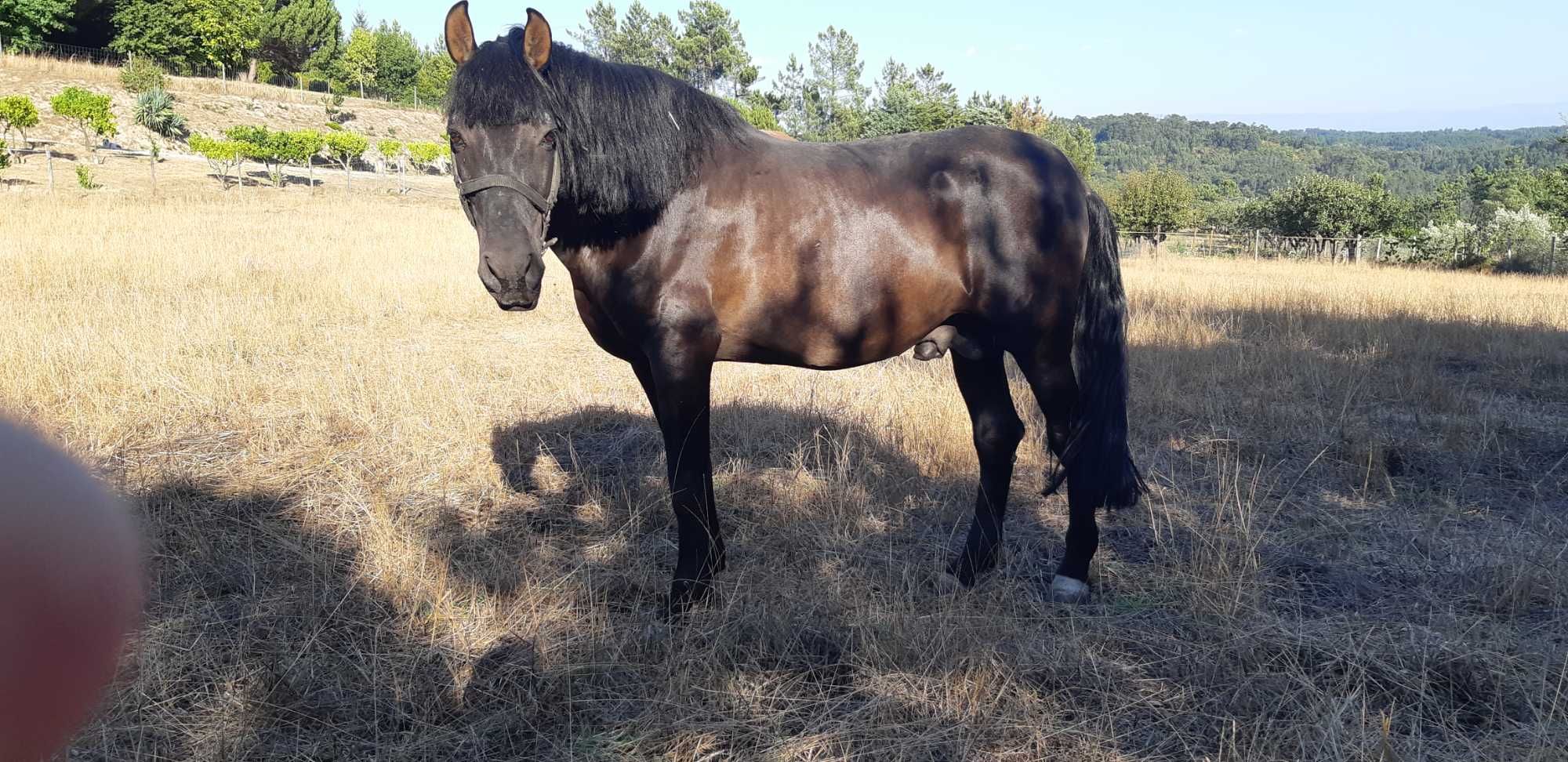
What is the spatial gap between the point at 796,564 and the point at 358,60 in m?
82.3

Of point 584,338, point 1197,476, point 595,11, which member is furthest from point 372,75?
point 1197,476

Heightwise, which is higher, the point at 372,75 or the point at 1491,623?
the point at 372,75

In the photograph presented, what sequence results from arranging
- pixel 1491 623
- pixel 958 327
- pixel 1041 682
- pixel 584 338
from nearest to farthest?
1. pixel 1041 682
2. pixel 1491 623
3. pixel 958 327
4. pixel 584 338

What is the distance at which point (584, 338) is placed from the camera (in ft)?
32.5

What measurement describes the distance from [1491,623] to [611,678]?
10.5ft

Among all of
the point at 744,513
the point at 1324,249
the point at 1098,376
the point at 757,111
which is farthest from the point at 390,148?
the point at 1098,376

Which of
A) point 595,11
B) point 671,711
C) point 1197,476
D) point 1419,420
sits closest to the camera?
point 671,711

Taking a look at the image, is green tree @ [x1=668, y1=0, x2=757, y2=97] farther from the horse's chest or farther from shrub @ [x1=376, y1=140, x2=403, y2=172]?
the horse's chest

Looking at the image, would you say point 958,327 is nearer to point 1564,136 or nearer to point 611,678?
point 611,678

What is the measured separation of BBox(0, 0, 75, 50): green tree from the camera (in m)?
45.7

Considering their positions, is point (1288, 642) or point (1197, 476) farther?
point (1197, 476)

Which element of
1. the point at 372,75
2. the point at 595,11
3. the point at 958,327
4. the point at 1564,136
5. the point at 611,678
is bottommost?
the point at 611,678

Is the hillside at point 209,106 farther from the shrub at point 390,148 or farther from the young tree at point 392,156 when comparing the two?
the shrub at point 390,148

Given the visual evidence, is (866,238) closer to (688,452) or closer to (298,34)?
(688,452)
